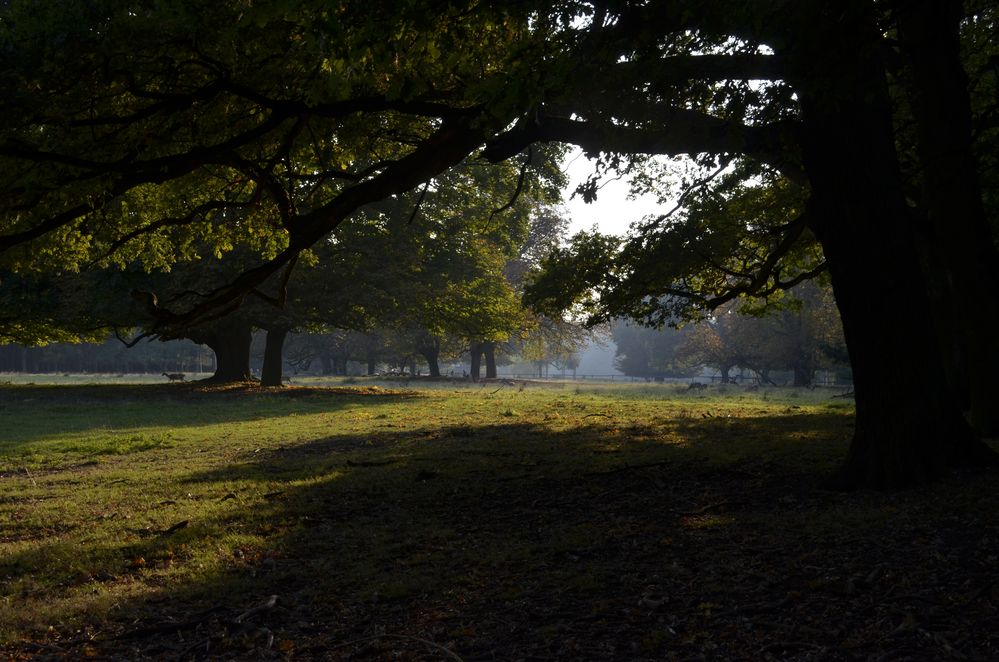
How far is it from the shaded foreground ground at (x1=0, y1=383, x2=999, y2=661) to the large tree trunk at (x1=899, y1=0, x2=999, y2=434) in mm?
2387

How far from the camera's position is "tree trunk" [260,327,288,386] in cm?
3572

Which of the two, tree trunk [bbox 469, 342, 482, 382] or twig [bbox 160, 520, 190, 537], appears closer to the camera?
twig [bbox 160, 520, 190, 537]

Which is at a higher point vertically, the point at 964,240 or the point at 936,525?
the point at 964,240

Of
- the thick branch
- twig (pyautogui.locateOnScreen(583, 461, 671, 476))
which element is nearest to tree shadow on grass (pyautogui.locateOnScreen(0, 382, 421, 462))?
twig (pyautogui.locateOnScreen(583, 461, 671, 476))

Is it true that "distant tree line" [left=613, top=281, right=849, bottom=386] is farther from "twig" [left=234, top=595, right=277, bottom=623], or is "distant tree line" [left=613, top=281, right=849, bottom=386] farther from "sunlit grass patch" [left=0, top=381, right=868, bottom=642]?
"twig" [left=234, top=595, right=277, bottom=623]

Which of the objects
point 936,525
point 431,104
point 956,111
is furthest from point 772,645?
point 956,111

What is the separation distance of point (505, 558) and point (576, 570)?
2.39 ft

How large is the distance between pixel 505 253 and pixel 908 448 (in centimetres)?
3451

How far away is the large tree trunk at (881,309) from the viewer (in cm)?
796

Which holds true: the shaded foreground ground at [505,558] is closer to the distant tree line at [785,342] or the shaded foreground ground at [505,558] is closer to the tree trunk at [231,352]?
the tree trunk at [231,352]

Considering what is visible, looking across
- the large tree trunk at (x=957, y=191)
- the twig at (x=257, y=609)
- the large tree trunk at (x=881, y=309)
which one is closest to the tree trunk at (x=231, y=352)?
the large tree trunk at (x=957, y=191)

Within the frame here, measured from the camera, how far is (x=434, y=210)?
3375 cm

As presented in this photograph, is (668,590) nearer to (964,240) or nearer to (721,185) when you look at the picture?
(964,240)

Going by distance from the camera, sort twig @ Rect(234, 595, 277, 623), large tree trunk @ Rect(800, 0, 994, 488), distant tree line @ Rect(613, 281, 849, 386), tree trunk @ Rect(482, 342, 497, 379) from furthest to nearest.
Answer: tree trunk @ Rect(482, 342, 497, 379) → distant tree line @ Rect(613, 281, 849, 386) → large tree trunk @ Rect(800, 0, 994, 488) → twig @ Rect(234, 595, 277, 623)
